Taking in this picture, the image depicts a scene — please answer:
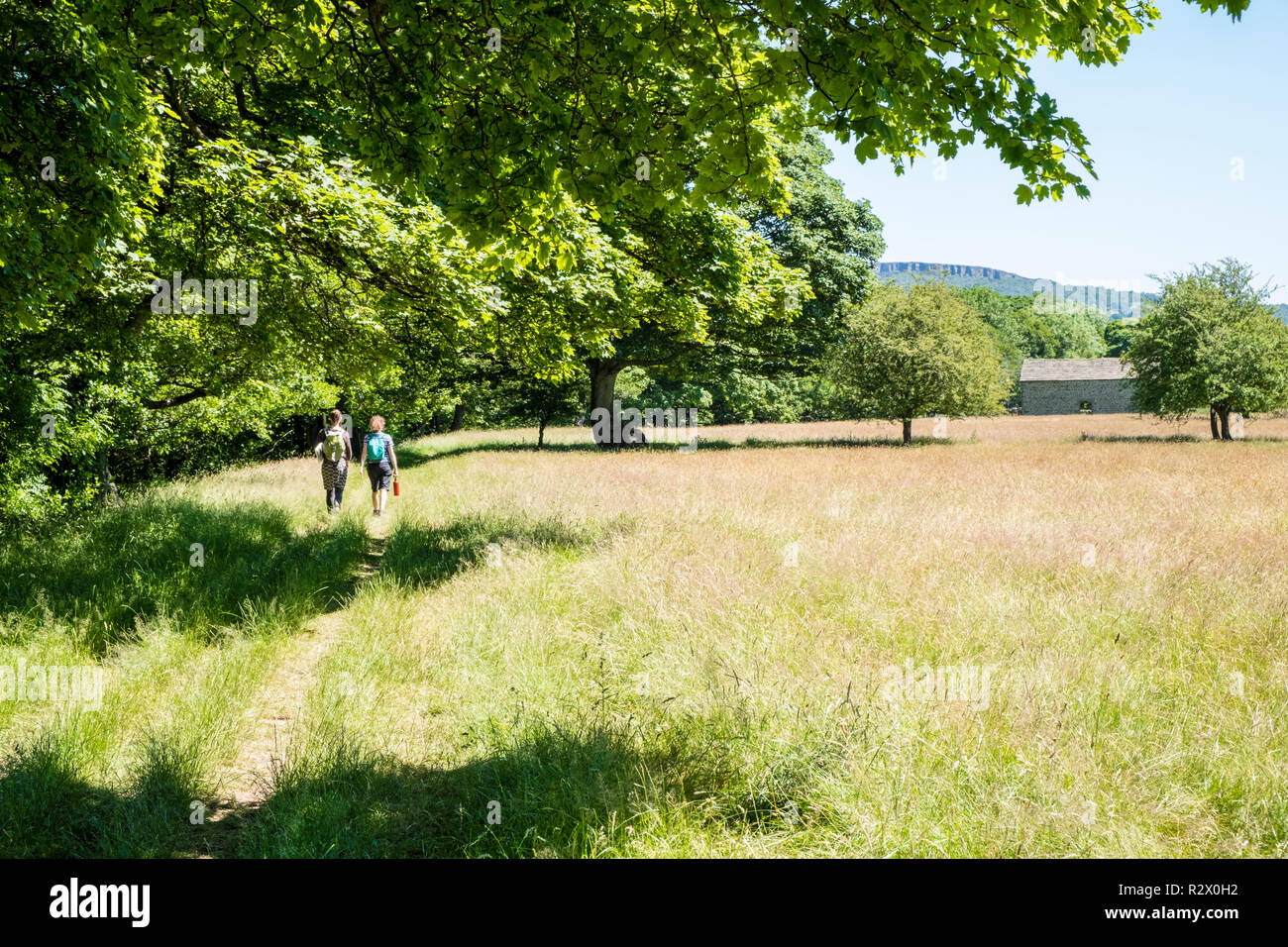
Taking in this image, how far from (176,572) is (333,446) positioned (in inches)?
205

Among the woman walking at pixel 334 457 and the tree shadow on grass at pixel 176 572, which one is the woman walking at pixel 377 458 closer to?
the woman walking at pixel 334 457

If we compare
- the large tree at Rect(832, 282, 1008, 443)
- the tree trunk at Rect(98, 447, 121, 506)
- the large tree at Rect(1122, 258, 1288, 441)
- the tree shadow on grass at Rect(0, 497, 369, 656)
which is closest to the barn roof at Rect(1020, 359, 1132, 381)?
the large tree at Rect(1122, 258, 1288, 441)

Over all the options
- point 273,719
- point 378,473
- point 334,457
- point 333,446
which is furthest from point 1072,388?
point 273,719

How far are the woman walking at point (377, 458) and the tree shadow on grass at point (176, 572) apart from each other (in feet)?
5.36

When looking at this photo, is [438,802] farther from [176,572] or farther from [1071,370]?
[1071,370]

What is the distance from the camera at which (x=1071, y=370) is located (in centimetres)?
9006

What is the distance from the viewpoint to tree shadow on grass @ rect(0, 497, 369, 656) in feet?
21.5

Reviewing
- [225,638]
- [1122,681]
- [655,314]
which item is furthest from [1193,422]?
[225,638]

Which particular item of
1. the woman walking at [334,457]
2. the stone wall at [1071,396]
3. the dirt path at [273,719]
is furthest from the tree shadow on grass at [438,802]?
the stone wall at [1071,396]

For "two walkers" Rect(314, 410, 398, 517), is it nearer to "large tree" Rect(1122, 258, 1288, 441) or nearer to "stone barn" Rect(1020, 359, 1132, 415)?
"large tree" Rect(1122, 258, 1288, 441)

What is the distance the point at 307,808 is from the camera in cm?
356

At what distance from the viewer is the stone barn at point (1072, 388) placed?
86188 millimetres

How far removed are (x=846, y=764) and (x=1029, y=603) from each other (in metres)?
3.20
